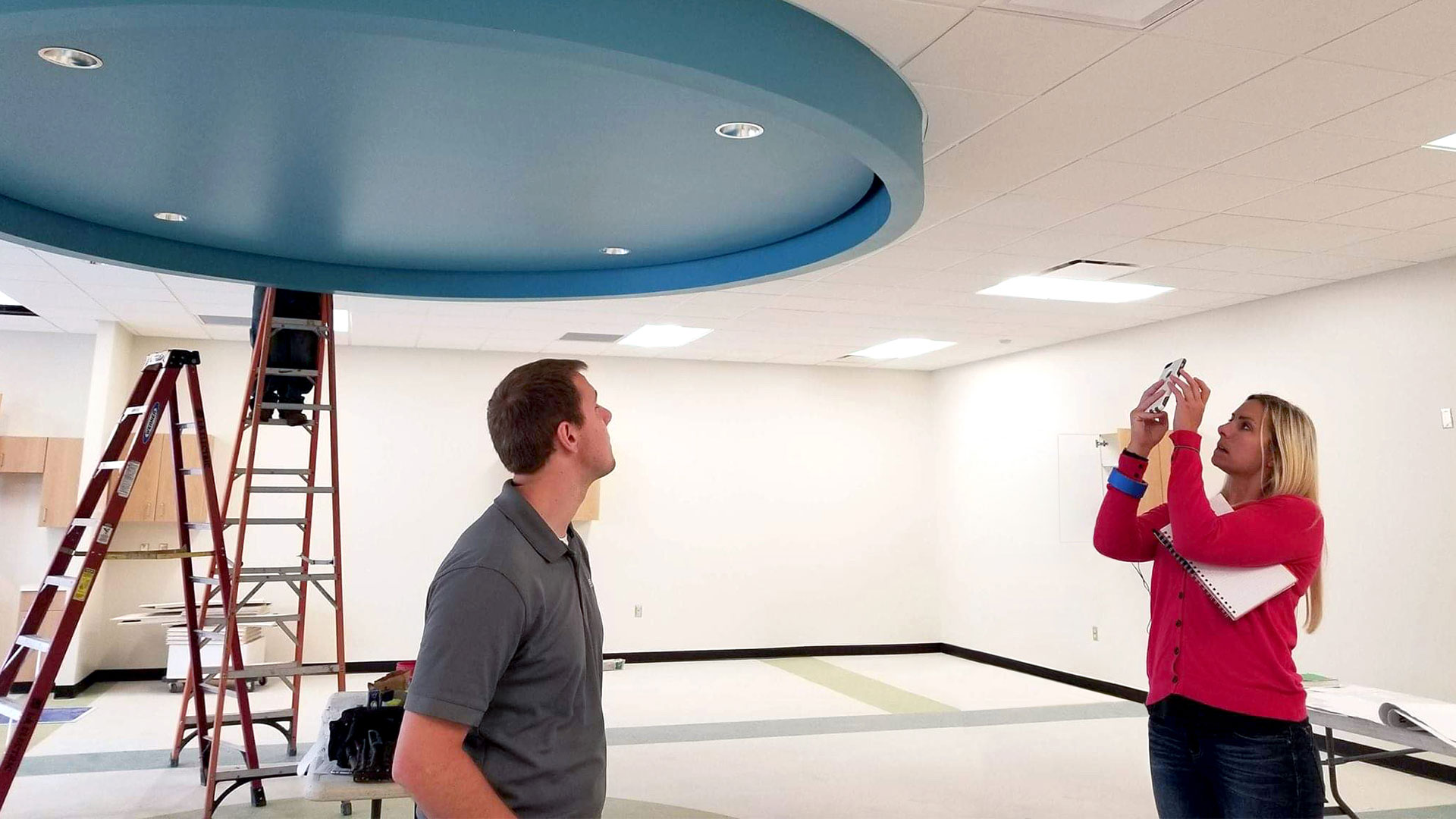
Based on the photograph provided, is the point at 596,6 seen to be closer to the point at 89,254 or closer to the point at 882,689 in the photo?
the point at 89,254

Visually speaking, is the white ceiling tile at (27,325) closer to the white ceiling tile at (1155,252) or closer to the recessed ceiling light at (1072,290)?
the recessed ceiling light at (1072,290)

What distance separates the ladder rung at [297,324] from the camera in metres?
4.66

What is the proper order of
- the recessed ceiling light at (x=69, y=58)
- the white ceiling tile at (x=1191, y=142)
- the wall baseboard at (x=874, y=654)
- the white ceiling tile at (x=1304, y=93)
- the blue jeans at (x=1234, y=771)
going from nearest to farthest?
the blue jeans at (x=1234, y=771), the recessed ceiling light at (x=69, y=58), the white ceiling tile at (x=1304, y=93), the white ceiling tile at (x=1191, y=142), the wall baseboard at (x=874, y=654)

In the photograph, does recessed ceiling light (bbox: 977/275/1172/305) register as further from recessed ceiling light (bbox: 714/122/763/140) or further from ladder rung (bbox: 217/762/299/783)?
ladder rung (bbox: 217/762/299/783)

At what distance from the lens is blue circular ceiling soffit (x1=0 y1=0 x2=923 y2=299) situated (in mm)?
2445

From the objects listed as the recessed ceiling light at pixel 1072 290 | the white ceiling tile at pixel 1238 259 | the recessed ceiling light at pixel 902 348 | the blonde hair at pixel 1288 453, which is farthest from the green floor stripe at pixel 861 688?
the blonde hair at pixel 1288 453

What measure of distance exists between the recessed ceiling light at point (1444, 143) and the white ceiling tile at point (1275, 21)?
3.86 feet

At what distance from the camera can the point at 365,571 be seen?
8867 mm

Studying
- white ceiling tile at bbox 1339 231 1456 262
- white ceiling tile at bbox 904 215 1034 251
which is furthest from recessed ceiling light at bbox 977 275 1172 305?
white ceiling tile at bbox 1339 231 1456 262

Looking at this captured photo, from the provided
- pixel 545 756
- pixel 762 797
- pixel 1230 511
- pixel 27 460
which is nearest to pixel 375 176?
pixel 545 756

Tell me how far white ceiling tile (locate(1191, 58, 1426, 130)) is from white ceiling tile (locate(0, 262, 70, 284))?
6206mm

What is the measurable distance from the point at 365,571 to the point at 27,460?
2.66 metres

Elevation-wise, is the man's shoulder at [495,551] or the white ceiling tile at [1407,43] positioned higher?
the white ceiling tile at [1407,43]

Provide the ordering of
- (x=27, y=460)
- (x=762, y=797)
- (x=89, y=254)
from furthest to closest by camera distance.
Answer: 1. (x=27, y=460)
2. (x=762, y=797)
3. (x=89, y=254)
